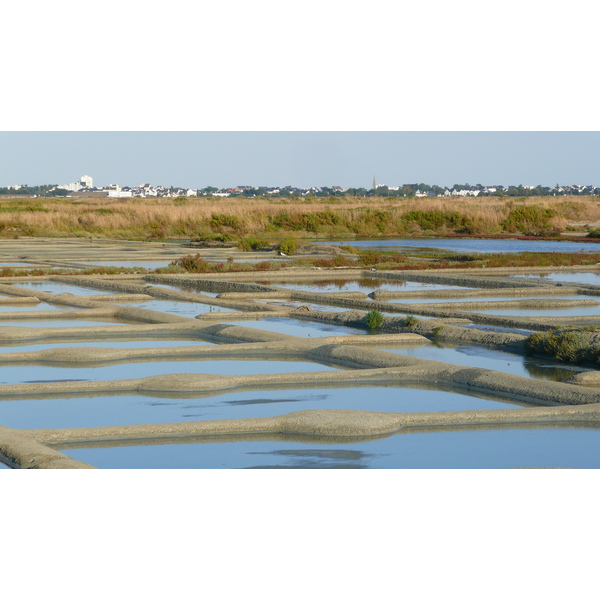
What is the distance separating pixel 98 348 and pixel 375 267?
1064cm

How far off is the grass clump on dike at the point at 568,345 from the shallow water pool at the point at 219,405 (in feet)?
6.37

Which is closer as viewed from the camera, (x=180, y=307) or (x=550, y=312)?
(x=550, y=312)

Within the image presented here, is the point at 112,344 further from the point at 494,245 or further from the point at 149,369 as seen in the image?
the point at 494,245

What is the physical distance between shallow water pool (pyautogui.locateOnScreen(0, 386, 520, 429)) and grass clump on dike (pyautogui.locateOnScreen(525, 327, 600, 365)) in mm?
1941

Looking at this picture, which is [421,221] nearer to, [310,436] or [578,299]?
[578,299]

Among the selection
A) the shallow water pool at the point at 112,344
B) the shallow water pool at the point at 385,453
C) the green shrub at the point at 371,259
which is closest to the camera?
the shallow water pool at the point at 385,453

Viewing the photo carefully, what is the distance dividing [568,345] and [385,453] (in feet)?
12.2

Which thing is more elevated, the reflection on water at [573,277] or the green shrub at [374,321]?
the reflection on water at [573,277]

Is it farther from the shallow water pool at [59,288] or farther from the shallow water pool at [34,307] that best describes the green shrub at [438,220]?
the shallow water pool at [34,307]

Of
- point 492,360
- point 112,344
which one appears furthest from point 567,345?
point 112,344

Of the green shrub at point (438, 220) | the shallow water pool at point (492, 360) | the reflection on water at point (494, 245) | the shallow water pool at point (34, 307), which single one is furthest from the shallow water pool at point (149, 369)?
the green shrub at point (438, 220)

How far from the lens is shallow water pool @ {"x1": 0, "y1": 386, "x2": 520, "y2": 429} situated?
627 cm

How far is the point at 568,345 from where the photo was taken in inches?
339

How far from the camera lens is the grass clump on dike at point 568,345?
334 inches
